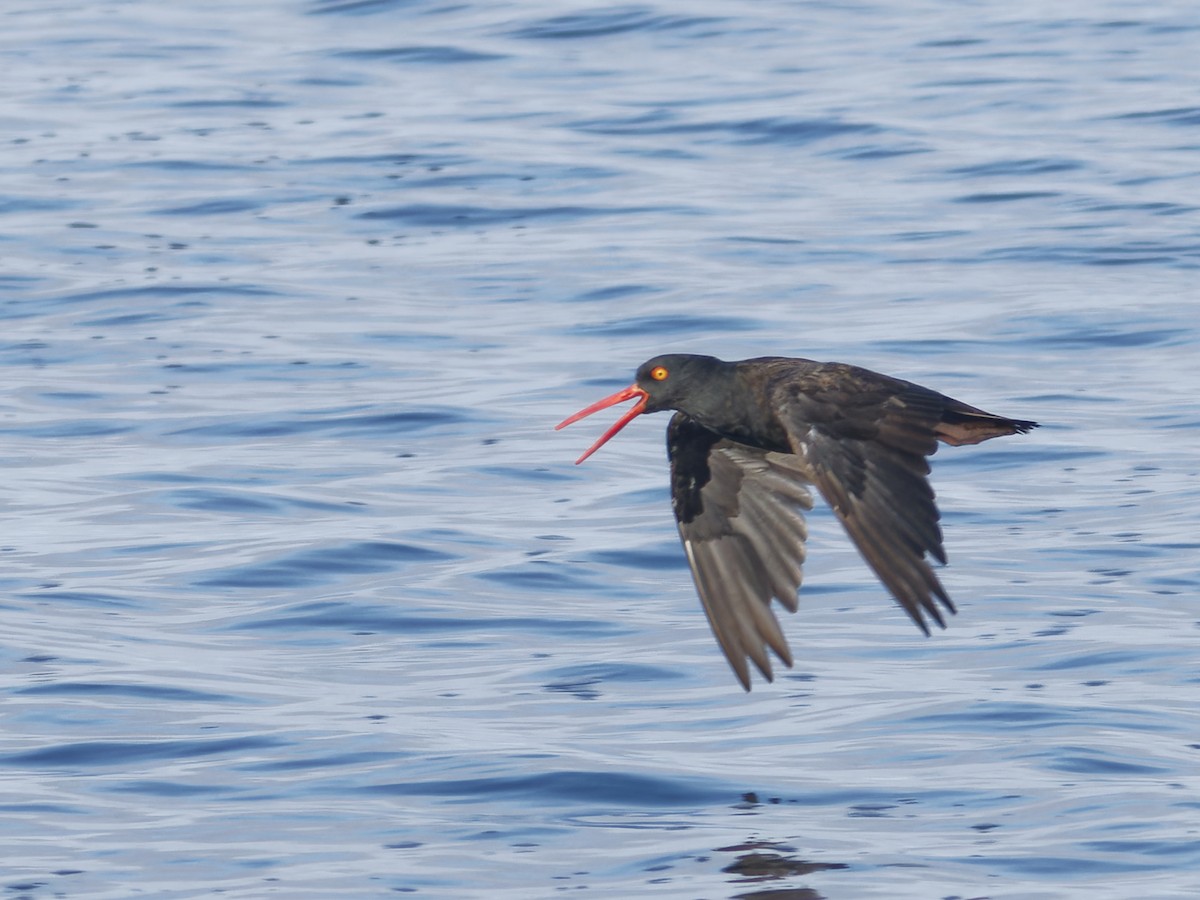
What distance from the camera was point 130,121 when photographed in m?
22.3

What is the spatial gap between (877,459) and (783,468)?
124 cm

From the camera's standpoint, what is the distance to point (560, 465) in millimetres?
12594

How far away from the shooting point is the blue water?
8055mm

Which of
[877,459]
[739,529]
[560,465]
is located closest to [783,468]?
[739,529]

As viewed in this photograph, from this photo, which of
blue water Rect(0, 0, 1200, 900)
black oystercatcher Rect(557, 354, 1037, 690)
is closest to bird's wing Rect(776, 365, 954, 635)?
black oystercatcher Rect(557, 354, 1037, 690)

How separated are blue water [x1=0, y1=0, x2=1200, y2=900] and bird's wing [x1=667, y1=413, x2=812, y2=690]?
1.47 feet

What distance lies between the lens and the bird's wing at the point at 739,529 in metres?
→ 8.80

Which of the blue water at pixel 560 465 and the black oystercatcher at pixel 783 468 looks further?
the blue water at pixel 560 465

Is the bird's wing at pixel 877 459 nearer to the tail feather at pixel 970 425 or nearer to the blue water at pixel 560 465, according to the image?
the tail feather at pixel 970 425

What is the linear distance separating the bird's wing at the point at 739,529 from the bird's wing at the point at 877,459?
0.76 metres

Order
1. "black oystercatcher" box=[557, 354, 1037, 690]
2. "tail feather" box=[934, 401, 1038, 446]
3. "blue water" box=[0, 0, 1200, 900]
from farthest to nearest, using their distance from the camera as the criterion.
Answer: "tail feather" box=[934, 401, 1038, 446], "blue water" box=[0, 0, 1200, 900], "black oystercatcher" box=[557, 354, 1037, 690]

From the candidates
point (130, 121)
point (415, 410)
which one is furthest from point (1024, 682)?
point (130, 121)

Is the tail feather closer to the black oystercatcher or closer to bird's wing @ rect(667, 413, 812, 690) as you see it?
the black oystercatcher

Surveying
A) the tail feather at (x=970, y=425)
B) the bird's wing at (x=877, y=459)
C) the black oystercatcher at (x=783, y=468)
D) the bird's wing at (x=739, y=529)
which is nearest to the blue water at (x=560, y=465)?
the bird's wing at (x=739, y=529)
